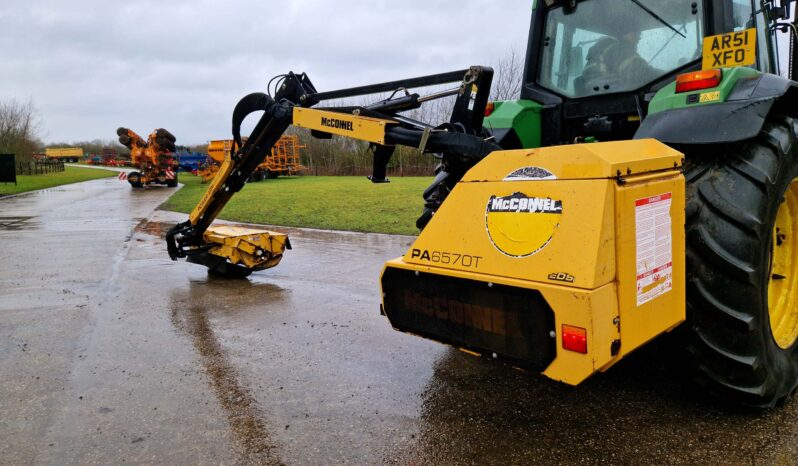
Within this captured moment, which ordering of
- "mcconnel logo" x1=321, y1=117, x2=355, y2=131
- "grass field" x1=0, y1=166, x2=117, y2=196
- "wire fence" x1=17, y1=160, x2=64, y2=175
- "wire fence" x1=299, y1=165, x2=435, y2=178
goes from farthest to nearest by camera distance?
"wire fence" x1=17, y1=160, x2=64, y2=175 < "wire fence" x1=299, y1=165, x2=435, y2=178 < "grass field" x1=0, y1=166, x2=117, y2=196 < "mcconnel logo" x1=321, y1=117, x2=355, y2=131

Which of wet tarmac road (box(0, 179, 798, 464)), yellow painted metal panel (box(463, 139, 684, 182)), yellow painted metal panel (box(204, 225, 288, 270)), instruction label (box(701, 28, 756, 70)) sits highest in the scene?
instruction label (box(701, 28, 756, 70))

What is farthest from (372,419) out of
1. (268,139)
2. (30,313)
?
(30,313)

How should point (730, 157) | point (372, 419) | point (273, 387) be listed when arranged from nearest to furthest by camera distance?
point (730, 157)
point (372, 419)
point (273, 387)

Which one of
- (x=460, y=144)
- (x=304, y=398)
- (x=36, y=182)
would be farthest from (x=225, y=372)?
(x=36, y=182)

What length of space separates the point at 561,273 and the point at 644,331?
0.47m

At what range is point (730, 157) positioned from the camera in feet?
8.41

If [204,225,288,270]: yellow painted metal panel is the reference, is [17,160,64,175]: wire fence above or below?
above

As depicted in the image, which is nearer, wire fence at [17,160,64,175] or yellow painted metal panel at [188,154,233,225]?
yellow painted metal panel at [188,154,233,225]

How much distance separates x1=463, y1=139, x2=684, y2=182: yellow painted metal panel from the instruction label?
3.07 ft

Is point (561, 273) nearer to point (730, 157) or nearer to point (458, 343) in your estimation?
point (458, 343)

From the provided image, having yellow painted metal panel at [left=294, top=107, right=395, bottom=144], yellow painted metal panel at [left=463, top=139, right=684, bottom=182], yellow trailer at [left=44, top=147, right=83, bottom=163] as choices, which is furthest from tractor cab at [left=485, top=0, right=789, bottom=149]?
yellow trailer at [left=44, top=147, right=83, bottom=163]

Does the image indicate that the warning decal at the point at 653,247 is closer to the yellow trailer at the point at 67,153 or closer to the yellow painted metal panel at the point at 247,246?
the yellow painted metal panel at the point at 247,246

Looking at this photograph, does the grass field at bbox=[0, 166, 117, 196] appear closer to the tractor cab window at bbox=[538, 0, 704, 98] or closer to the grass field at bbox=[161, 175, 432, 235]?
the grass field at bbox=[161, 175, 432, 235]

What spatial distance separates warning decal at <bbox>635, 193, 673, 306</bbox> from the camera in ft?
7.01
